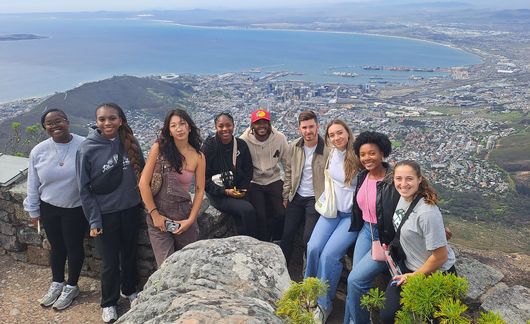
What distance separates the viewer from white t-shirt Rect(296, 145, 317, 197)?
4555 millimetres

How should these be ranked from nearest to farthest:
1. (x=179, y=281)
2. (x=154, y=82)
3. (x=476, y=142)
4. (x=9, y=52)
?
(x=179, y=281), (x=476, y=142), (x=154, y=82), (x=9, y=52)

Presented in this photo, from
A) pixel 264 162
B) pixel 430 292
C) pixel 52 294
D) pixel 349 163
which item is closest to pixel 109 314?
pixel 52 294

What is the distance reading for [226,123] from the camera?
14.5ft

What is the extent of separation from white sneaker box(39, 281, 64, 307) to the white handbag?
2747 millimetres

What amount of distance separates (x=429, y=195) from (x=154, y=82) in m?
44.6

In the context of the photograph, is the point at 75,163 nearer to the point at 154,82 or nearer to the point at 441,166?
the point at 441,166

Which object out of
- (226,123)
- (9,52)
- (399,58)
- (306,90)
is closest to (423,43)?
(399,58)

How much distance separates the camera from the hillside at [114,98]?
26203 mm

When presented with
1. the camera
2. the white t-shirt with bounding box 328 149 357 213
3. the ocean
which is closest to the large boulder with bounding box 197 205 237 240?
the camera

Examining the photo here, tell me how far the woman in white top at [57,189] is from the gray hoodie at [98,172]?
0.92 feet

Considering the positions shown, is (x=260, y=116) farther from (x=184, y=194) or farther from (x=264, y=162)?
(x=184, y=194)

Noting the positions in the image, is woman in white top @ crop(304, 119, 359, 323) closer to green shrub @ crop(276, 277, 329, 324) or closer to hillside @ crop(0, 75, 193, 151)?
green shrub @ crop(276, 277, 329, 324)

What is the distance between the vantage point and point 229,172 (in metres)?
4.55

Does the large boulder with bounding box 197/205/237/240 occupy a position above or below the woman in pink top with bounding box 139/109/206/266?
below
